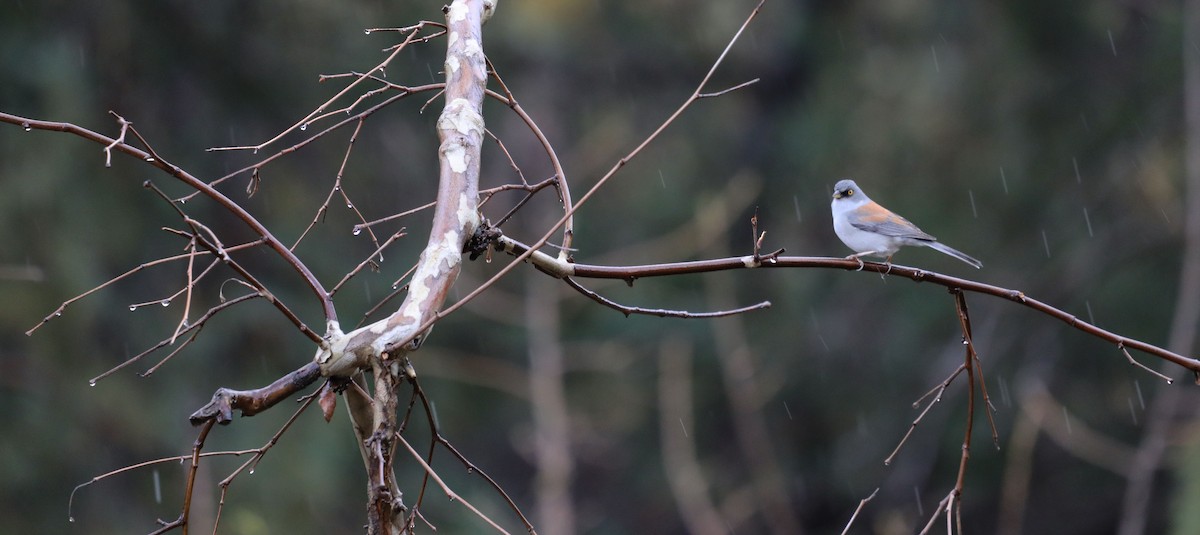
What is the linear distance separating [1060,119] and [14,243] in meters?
6.31

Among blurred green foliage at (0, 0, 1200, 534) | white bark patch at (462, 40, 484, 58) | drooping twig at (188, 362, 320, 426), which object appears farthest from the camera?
blurred green foliage at (0, 0, 1200, 534)

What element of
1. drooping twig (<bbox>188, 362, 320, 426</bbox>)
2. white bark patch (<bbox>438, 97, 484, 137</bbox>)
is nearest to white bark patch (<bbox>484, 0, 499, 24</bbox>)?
white bark patch (<bbox>438, 97, 484, 137</bbox>)

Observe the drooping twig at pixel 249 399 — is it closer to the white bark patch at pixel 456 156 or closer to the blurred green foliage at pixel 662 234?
the white bark patch at pixel 456 156

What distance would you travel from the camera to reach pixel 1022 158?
21.5ft

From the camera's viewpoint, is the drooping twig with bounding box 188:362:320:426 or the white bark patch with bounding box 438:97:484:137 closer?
the drooping twig with bounding box 188:362:320:426

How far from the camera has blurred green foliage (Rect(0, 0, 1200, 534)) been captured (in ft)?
18.4

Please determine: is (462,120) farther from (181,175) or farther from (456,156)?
(181,175)

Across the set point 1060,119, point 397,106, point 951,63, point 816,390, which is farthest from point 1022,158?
point 397,106

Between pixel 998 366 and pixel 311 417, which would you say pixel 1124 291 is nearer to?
pixel 998 366

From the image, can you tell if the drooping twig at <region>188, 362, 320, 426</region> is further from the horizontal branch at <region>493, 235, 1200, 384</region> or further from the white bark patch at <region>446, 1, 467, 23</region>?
the white bark patch at <region>446, 1, 467, 23</region>

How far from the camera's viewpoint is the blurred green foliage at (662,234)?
221 inches

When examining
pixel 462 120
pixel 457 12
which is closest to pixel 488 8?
pixel 457 12

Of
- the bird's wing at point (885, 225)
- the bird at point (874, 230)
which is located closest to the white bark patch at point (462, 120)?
the bird at point (874, 230)

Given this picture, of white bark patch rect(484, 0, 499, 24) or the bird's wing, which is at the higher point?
white bark patch rect(484, 0, 499, 24)
